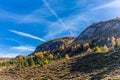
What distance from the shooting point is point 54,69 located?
125 meters

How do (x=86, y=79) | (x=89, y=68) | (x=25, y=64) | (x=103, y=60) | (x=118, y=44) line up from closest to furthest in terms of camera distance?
(x=86, y=79), (x=89, y=68), (x=103, y=60), (x=25, y=64), (x=118, y=44)

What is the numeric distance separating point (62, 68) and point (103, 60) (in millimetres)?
18410

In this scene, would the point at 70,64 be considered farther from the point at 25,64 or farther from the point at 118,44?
the point at 118,44

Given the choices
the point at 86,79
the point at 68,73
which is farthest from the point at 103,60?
the point at 86,79

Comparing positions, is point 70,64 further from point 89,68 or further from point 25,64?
point 25,64

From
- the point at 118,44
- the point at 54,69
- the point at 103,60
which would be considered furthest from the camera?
the point at 118,44

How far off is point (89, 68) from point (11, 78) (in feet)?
106

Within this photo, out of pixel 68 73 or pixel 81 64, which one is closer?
pixel 68 73

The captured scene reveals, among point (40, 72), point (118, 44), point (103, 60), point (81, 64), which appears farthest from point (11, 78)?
point (118, 44)

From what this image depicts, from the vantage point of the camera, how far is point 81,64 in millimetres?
123375

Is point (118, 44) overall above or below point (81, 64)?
above

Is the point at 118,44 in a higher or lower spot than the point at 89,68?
higher

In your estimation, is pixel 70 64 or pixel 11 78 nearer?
pixel 11 78

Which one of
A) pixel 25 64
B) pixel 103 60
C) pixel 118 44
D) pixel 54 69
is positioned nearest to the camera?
pixel 103 60
